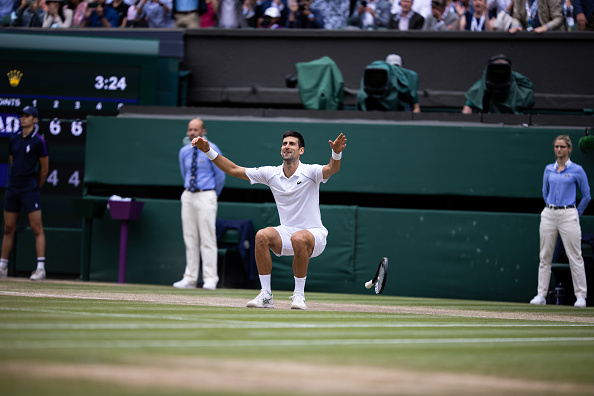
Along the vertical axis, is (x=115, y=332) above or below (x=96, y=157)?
below

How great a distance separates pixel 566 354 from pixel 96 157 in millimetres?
10484

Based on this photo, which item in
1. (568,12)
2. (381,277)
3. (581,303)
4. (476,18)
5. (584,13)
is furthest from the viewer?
(568,12)

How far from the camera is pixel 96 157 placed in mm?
14141

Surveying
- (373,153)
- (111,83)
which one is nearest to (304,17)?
(373,153)

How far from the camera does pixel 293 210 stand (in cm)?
868

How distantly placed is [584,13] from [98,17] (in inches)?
366

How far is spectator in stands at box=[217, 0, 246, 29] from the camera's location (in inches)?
670

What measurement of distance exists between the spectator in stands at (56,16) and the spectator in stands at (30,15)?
158mm

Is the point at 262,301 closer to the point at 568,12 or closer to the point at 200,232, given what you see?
the point at 200,232

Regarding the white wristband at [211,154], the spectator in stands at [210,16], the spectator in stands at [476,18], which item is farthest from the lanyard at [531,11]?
the white wristband at [211,154]

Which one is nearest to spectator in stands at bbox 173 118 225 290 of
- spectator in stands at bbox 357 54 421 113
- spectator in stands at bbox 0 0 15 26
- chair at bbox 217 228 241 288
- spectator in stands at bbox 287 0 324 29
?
chair at bbox 217 228 241 288

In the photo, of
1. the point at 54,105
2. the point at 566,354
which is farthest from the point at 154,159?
the point at 566,354

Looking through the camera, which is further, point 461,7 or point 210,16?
point 210,16

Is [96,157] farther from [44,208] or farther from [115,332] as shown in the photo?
[115,332]
